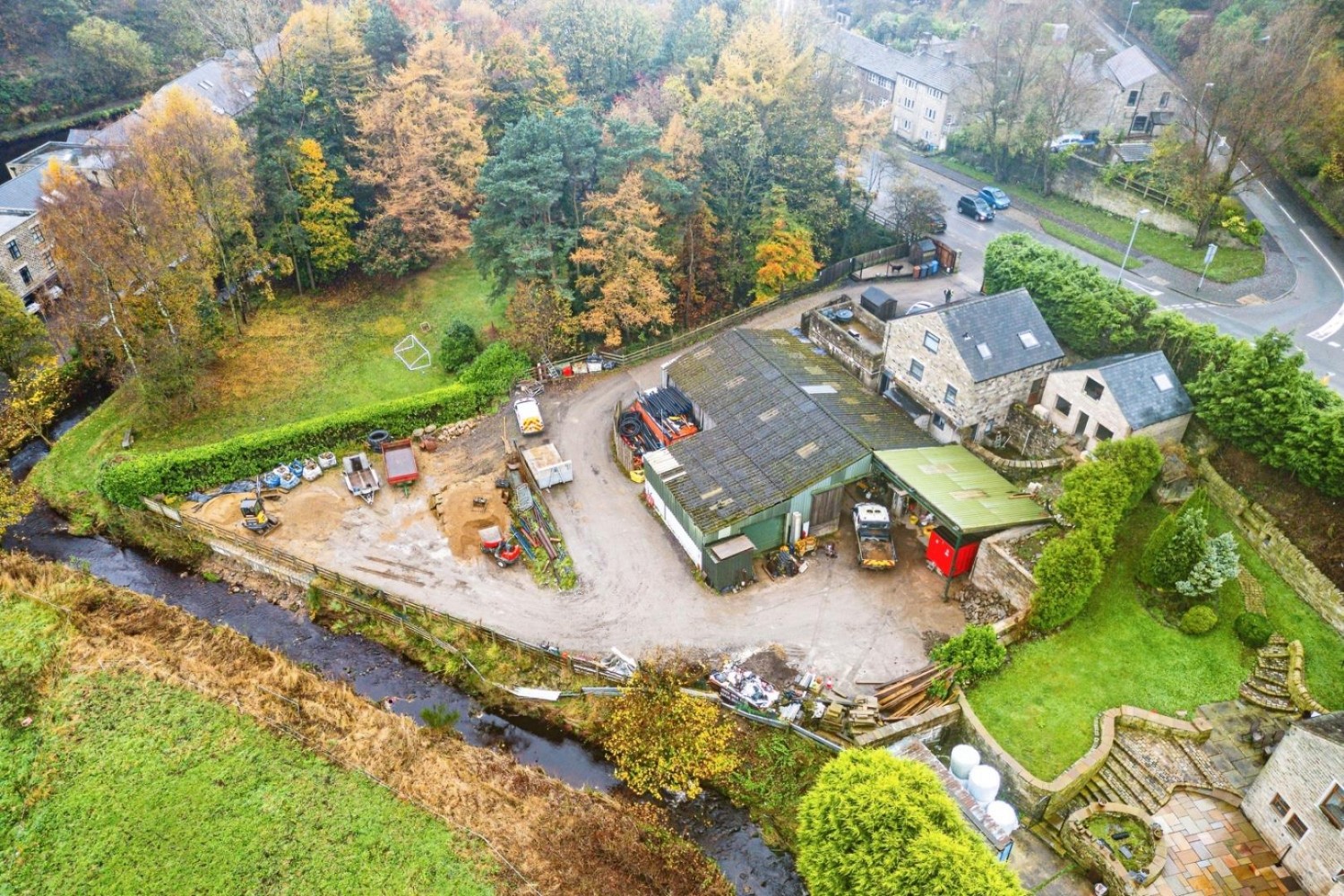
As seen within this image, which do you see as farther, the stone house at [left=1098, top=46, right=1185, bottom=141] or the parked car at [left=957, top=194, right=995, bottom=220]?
the stone house at [left=1098, top=46, right=1185, bottom=141]

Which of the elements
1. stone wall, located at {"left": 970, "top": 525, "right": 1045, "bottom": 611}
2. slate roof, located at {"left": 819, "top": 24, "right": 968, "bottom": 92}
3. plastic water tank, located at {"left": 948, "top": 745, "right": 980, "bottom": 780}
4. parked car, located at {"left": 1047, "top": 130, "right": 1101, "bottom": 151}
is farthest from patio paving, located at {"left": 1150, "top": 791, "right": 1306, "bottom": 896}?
slate roof, located at {"left": 819, "top": 24, "right": 968, "bottom": 92}

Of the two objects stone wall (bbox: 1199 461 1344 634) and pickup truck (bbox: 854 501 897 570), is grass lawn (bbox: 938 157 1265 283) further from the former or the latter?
pickup truck (bbox: 854 501 897 570)

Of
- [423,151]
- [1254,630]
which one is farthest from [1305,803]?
[423,151]

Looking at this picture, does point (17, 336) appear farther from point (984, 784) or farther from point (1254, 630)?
point (1254, 630)

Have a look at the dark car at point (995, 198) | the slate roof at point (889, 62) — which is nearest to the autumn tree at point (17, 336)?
the slate roof at point (889, 62)

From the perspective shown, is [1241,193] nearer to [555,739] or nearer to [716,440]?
[716,440]
